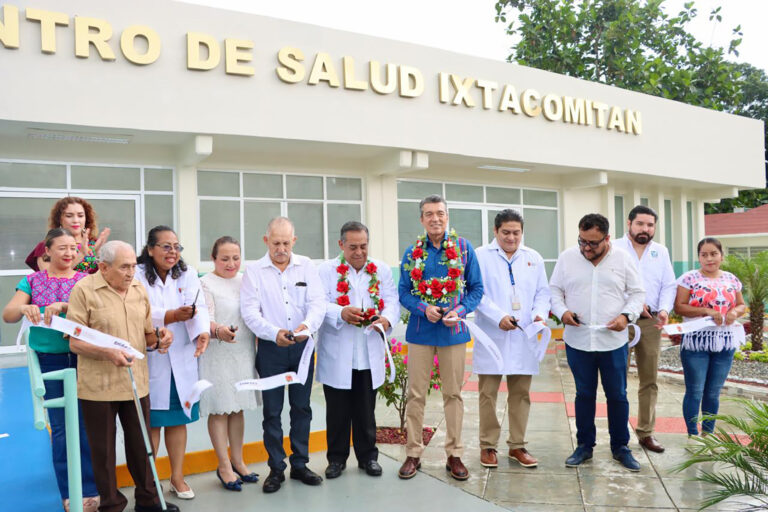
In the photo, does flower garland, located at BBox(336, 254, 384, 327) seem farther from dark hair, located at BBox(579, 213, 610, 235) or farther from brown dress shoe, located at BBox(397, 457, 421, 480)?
dark hair, located at BBox(579, 213, 610, 235)

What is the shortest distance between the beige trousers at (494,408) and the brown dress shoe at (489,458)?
0.10ft

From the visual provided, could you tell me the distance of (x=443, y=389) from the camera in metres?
4.53

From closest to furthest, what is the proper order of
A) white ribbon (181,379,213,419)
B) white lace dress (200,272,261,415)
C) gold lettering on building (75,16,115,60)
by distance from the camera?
white ribbon (181,379,213,419)
white lace dress (200,272,261,415)
gold lettering on building (75,16,115,60)

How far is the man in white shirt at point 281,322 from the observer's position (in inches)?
168

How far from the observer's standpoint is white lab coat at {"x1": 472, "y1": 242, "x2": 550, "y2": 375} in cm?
470

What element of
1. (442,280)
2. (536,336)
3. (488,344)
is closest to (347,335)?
(442,280)

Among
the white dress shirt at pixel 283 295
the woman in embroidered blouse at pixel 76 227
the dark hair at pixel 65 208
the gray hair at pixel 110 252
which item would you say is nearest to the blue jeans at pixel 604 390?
the white dress shirt at pixel 283 295

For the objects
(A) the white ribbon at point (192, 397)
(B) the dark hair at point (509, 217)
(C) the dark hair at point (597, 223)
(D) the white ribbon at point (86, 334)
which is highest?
(B) the dark hair at point (509, 217)

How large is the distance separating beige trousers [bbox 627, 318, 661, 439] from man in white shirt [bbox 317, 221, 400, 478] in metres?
2.11

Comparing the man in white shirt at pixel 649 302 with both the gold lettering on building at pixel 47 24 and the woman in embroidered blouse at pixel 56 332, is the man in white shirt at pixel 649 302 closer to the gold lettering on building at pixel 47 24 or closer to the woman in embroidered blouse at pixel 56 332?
the woman in embroidered blouse at pixel 56 332

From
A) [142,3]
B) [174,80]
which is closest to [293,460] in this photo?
[174,80]

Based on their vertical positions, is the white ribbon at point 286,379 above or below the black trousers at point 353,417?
above

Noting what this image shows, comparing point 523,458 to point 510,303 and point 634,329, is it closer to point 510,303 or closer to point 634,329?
point 510,303

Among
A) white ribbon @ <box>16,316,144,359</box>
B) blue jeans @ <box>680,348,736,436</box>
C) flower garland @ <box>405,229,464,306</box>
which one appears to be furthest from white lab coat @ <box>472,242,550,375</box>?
white ribbon @ <box>16,316,144,359</box>
